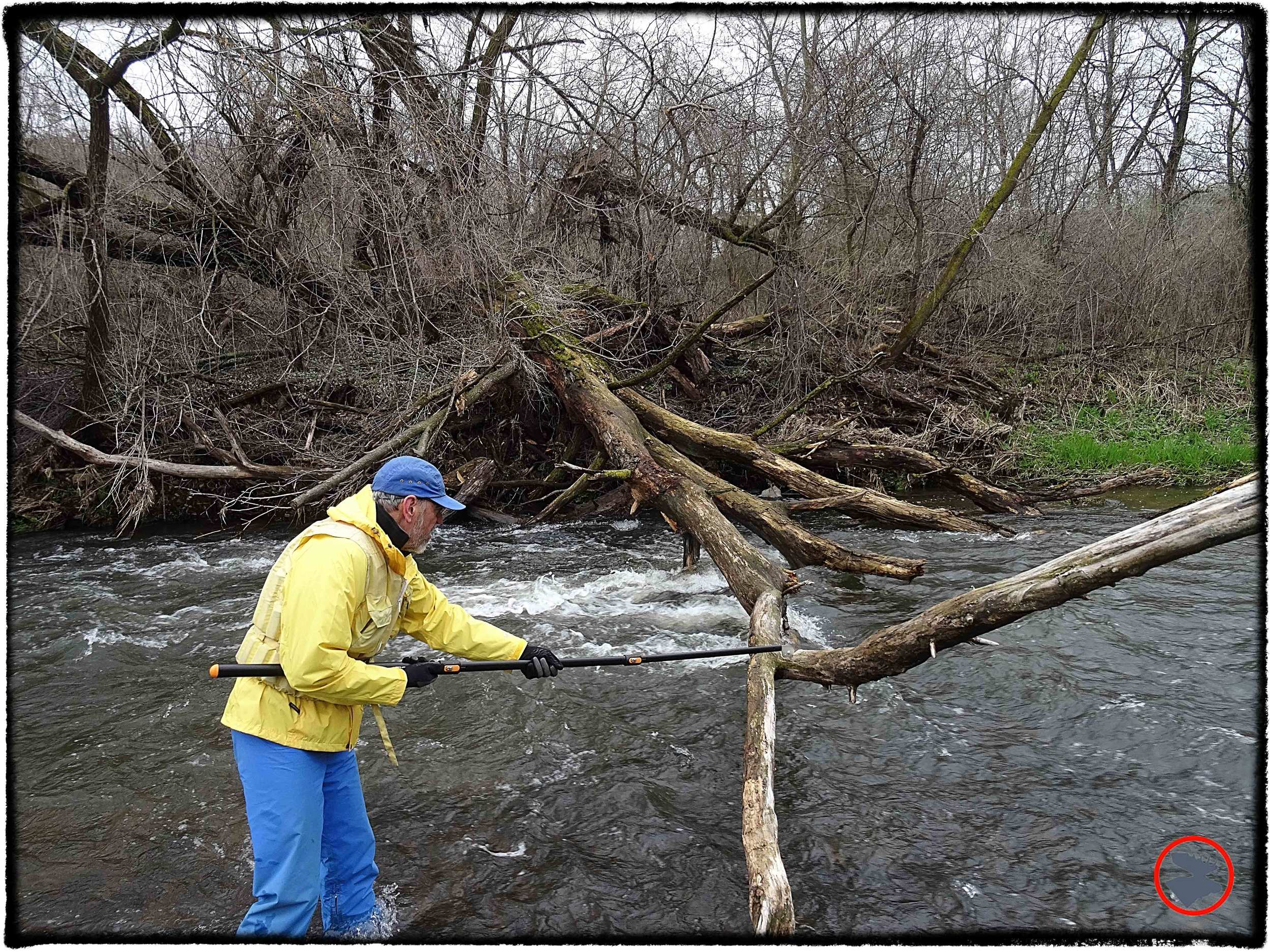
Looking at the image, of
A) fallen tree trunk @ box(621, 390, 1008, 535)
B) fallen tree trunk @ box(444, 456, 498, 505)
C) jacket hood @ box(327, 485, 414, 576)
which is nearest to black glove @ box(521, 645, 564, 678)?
jacket hood @ box(327, 485, 414, 576)

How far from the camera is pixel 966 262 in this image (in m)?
11.7

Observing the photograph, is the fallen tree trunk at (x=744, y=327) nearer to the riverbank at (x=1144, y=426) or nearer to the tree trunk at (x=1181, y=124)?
the riverbank at (x=1144, y=426)

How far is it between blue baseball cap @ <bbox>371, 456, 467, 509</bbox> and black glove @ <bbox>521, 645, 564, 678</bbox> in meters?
0.78

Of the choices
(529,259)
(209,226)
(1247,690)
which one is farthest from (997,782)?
(209,226)

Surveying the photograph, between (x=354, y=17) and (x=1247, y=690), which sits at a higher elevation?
(x=354, y=17)

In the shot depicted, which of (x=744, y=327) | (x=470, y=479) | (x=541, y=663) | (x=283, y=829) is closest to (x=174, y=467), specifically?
(x=470, y=479)

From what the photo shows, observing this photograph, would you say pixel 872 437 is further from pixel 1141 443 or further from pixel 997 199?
pixel 1141 443

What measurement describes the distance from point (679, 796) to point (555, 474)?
5979 mm

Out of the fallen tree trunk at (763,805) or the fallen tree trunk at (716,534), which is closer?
the fallen tree trunk at (763,805)

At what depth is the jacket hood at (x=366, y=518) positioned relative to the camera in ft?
9.93

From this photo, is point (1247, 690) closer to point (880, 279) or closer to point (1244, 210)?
point (880, 279)

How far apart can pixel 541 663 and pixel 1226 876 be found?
9.91 ft

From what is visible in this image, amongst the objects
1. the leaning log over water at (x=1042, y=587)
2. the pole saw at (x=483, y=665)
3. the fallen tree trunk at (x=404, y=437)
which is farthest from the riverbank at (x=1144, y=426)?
the pole saw at (x=483, y=665)

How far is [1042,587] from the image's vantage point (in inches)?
132
